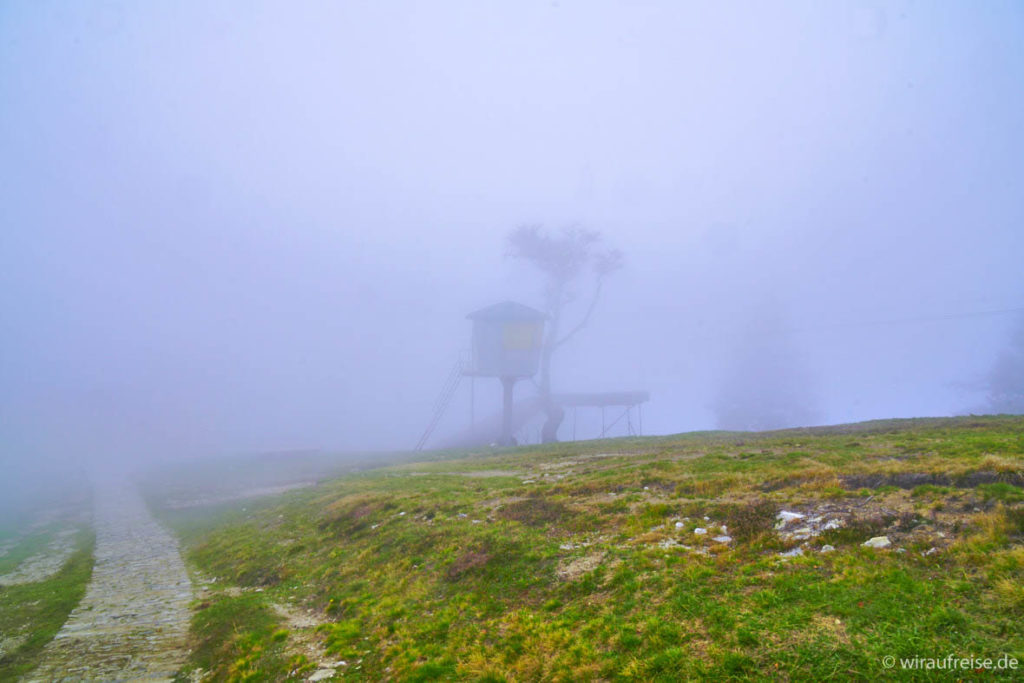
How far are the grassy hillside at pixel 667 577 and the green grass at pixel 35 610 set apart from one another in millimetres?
5262

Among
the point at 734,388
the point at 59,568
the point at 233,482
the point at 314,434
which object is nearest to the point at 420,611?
the point at 59,568

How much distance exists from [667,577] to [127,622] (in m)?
22.2

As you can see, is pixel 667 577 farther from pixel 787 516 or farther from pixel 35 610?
pixel 35 610

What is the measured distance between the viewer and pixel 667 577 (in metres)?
12.6

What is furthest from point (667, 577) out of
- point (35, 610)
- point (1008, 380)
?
→ point (1008, 380)

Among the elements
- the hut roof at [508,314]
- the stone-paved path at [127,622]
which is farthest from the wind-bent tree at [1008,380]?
the stone-paved path at [127,622]

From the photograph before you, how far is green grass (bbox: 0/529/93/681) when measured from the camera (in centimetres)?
1612

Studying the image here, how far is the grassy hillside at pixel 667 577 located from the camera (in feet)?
29.2

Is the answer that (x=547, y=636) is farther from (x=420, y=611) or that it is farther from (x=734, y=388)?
(x=734, y=388)

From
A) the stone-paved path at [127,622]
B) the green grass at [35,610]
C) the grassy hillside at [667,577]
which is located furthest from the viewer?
the green grass at [35,610]

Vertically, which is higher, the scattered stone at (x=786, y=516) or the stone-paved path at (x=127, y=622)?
the scattered stone at (x=786, y=516)

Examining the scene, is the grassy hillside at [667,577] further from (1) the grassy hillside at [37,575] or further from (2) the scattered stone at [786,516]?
(1) the grassy hillside at [37,575]

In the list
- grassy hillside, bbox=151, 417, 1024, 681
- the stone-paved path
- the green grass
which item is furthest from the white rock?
the green grass

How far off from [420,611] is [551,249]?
8612 centimetres
